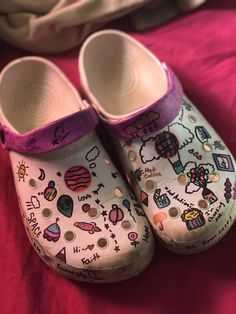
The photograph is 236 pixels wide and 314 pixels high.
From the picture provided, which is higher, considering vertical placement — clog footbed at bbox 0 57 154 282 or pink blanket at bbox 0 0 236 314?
clog footbed at bbox 0 57 154 282

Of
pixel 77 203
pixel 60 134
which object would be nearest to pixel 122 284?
pixel 77 203

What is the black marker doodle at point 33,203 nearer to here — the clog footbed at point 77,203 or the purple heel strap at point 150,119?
the clog footbed at point 77,203

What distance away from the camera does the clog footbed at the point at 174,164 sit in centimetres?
82

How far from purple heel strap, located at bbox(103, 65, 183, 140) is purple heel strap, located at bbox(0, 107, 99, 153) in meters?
0.05

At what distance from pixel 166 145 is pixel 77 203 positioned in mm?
164

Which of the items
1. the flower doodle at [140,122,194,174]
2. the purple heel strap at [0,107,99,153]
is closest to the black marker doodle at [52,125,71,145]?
the purple heel strap at [0,107,99,153]

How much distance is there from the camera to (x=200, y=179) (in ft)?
2.80

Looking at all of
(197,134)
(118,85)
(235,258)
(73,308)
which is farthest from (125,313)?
A: (118,85)

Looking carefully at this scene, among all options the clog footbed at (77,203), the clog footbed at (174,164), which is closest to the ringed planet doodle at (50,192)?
the clog footbed at (77,203)

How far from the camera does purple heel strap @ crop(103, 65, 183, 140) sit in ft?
2.83

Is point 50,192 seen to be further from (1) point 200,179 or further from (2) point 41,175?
(1) point 200,179

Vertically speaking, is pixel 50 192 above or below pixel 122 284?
above

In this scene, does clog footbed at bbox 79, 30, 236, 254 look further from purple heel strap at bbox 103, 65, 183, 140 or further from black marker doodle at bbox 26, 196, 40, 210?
black marker doodle at bbox 26, 196, 40, 210

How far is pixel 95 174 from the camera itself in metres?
0.87
